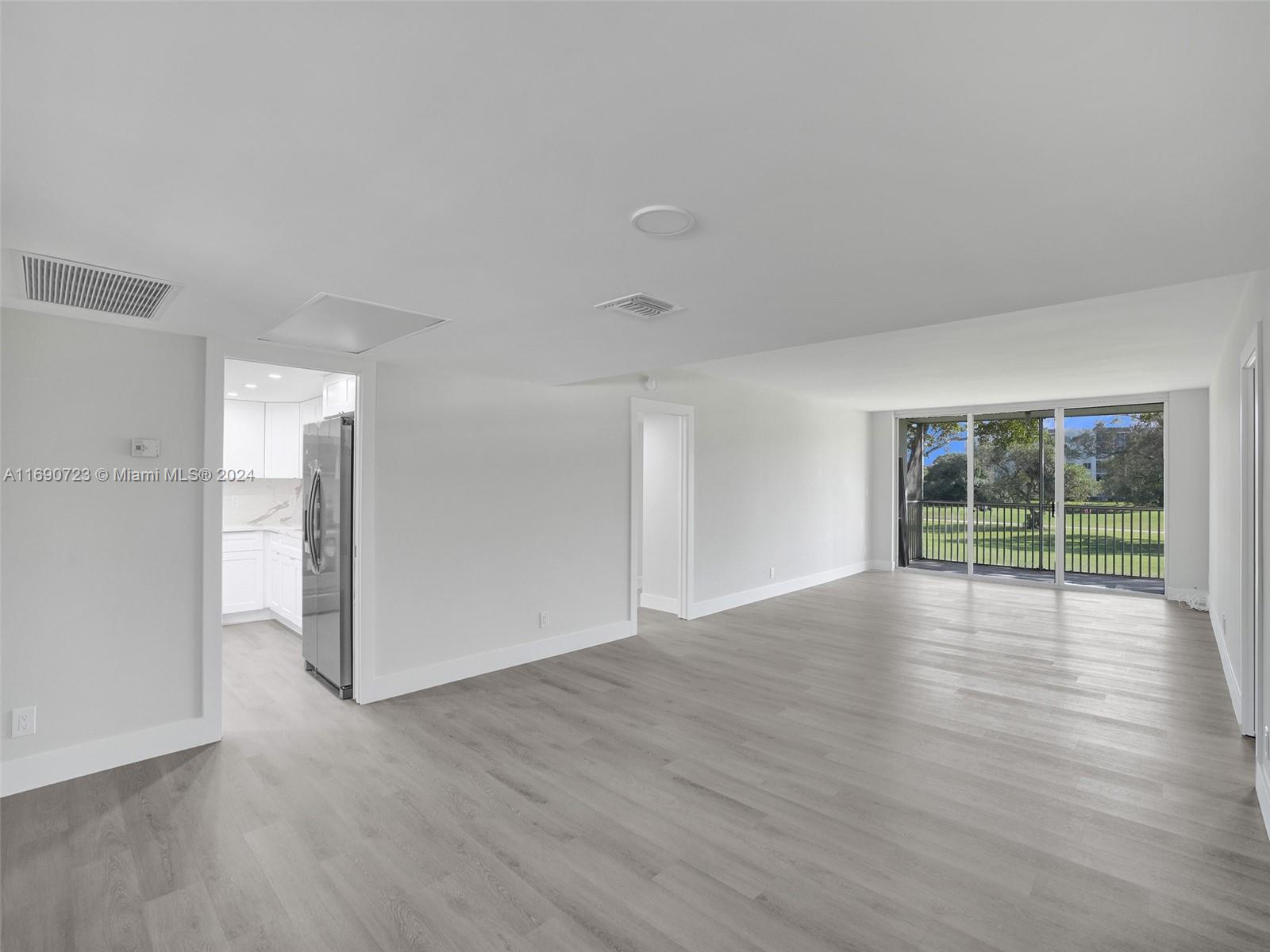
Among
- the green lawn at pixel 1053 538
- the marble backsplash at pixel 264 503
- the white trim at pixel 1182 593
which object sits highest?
the marble backsplash at pixel 264 503

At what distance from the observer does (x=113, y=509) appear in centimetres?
319

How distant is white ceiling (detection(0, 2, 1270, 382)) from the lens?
1.13 metres

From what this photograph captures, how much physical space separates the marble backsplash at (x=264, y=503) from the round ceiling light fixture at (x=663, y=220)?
19.4 ft

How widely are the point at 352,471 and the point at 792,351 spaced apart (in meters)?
3.51

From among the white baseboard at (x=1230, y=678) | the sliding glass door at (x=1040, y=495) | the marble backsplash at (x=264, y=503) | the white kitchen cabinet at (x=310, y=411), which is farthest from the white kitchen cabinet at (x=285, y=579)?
the sliding glass door at (x=1040, y=495)

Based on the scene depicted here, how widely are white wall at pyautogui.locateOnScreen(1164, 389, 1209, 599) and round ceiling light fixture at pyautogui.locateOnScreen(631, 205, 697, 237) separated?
27.0 feet

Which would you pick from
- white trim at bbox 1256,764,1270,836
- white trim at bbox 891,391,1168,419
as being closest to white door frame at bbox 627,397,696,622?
white trim at bbox 1256,764,1270,836

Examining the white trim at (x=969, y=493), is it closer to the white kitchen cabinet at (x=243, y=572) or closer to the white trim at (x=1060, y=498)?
the white trim at (x=1060, y=498)

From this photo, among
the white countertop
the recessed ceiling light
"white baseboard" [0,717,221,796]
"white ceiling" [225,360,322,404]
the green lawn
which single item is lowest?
Answer: "white baseboard" [0,717,221,796]

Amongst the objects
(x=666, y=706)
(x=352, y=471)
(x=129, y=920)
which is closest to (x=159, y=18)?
(x=129, y=920)

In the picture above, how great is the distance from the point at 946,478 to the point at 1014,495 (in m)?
0.93

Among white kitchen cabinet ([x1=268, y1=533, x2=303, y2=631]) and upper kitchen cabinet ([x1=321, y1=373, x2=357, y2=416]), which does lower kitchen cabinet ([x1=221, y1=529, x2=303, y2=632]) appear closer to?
white kitchen cabinet ([x1=268, y1=533, x2=303, y2=631])

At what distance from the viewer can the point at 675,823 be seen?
2.68 metres

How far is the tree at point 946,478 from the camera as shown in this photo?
9.17 metres
